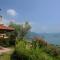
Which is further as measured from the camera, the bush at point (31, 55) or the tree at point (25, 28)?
the tree at point (25, 28)

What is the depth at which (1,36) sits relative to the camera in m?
16.7

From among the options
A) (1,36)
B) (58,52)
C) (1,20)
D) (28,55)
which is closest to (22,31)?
(1,20)

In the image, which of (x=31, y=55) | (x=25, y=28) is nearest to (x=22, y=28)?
(x=25, y=28)

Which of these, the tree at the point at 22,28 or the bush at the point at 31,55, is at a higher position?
the tree at the point at 22,28

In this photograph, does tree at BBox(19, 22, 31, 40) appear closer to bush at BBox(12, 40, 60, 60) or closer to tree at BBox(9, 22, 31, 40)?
tree at BBox(9, 22, 31, 40)

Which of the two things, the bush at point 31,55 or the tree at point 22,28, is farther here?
the tree at point 22,28

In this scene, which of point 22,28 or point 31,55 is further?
point 22,28

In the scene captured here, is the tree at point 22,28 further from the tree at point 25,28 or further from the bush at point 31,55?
the bush at point 31,55

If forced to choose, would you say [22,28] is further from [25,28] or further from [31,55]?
[31,55]

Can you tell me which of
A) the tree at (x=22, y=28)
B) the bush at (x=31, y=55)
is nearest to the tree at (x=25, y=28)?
the tree at (x=22, y=28)

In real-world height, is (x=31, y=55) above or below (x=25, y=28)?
below

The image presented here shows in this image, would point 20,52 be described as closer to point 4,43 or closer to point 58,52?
point 58,52

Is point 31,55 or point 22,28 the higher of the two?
point 22,28

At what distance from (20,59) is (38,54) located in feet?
3.44
